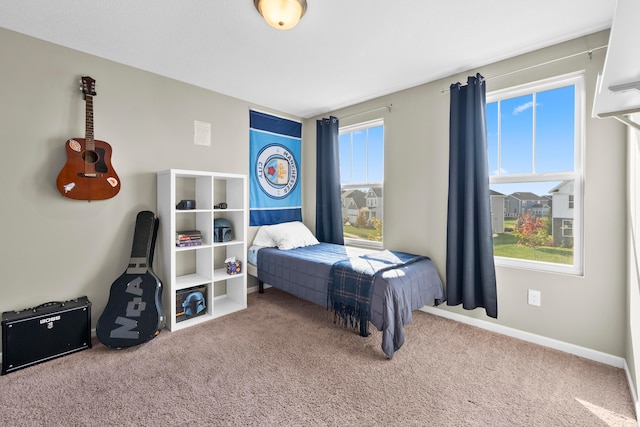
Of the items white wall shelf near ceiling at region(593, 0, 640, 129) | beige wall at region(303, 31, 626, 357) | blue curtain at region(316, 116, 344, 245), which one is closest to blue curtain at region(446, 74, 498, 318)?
beige wall at region(303, 31, 626, 357)

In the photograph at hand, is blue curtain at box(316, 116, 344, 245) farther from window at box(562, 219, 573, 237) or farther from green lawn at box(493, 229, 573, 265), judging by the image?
window at box(562, 219, 573, 237)

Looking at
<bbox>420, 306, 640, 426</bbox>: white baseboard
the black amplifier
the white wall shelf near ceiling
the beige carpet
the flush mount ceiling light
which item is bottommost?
the beige carpet

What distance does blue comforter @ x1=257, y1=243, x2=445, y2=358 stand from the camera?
2.15 metres

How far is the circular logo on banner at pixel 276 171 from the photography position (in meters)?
3.77

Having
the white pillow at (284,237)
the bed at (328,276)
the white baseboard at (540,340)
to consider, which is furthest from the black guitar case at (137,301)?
the white baseboard at (540,340)

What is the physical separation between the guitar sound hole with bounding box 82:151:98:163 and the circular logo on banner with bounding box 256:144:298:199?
1689mm

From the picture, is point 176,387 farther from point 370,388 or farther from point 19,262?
point 19,262

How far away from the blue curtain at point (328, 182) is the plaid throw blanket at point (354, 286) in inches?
43.1

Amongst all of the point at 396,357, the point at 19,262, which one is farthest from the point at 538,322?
the point at 19,262

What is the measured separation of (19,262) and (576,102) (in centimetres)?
440

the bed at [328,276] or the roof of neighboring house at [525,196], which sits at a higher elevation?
the roof of neighboring house at [525,196]

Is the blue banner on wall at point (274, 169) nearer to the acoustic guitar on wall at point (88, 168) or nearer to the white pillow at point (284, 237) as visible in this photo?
the white pillow at point (284, 237)

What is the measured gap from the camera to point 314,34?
2154mm

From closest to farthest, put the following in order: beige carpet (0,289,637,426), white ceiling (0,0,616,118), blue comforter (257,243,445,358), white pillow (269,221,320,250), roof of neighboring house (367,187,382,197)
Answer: beige carpet (0,289,637,426)
white ceiling (0,0,616,118)
blue comforter (257,243,445,358)
white pillow (269,221,320,250)
roof of neighboring house (367,187,382,197)
